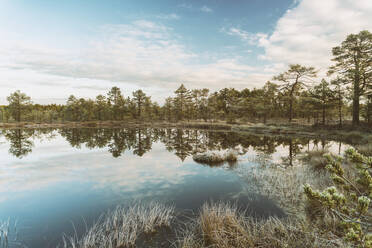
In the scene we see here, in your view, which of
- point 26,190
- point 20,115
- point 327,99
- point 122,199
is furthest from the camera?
point 20,115

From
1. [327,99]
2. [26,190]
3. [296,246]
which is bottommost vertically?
[26,190]

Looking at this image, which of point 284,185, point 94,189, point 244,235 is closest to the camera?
point 244,235

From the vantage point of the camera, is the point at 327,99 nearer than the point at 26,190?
No

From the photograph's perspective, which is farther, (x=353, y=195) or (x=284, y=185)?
(x=284, y=185)

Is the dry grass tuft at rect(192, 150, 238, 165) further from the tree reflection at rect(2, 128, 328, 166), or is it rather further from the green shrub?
the green shrub

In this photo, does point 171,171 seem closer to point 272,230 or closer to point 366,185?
point 272,230

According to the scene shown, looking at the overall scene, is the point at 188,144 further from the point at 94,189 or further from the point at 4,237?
the point at 4,237

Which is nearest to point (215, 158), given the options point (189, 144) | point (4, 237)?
point (189, 144)

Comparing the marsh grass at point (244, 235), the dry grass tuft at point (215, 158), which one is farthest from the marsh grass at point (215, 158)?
the marsh grass at point (244, 235)

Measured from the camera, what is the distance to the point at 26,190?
36.7 ft

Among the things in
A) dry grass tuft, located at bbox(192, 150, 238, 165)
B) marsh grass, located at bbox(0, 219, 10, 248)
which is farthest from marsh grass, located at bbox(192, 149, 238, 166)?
marsh grass, located at bbox(0, 219, 10, 248)

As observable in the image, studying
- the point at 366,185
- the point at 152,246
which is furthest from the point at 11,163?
the point at 366,185

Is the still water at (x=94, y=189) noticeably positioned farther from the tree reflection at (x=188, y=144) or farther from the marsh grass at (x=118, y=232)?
the tree reflection at (x=188, y=144)

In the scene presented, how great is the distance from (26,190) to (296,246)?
47.5 ft
